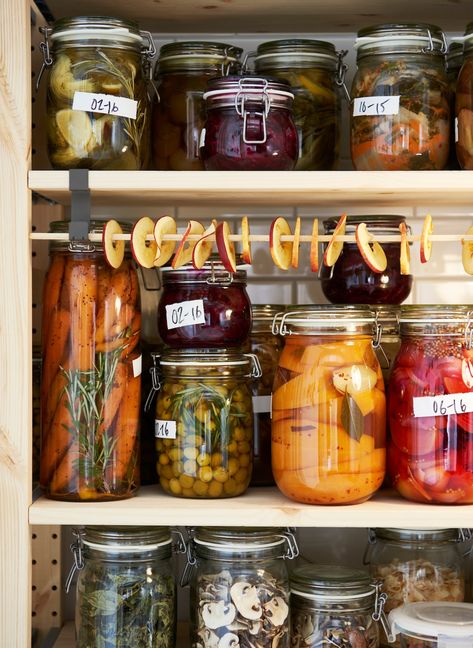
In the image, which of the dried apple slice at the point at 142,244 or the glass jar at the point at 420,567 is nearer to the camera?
the dried apple slice at the point at 142,244

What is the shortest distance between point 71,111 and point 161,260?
258 mm

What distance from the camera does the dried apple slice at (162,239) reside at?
4.55 feet

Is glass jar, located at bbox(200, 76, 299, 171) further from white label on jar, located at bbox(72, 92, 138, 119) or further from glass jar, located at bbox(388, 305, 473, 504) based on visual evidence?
glass jar, located at bbox(388, 305, 473, 504)

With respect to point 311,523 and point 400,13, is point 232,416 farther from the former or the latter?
point 400,13

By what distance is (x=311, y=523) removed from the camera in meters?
1.37

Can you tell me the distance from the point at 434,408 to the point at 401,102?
18.2 inches

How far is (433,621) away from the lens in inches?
53.4

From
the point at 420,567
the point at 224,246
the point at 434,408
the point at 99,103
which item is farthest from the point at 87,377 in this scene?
the point at 420,567

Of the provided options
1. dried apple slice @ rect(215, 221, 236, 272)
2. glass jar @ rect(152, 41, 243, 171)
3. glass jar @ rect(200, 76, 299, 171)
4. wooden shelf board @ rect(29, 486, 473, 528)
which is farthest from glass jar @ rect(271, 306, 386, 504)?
glass jar @ rect(152, 41, 243, 171)

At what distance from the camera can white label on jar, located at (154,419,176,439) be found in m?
1.45

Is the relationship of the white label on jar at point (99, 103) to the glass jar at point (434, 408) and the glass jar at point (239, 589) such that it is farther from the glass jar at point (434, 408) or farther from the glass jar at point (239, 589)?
the glass jar at point (239, 589)

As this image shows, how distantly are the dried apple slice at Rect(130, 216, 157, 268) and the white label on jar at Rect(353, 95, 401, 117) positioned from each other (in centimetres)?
37

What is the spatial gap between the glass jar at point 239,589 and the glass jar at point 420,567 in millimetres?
194

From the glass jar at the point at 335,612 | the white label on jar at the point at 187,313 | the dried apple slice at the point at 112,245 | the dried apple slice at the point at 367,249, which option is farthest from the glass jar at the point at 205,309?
the glass jar at the point at 335,612
